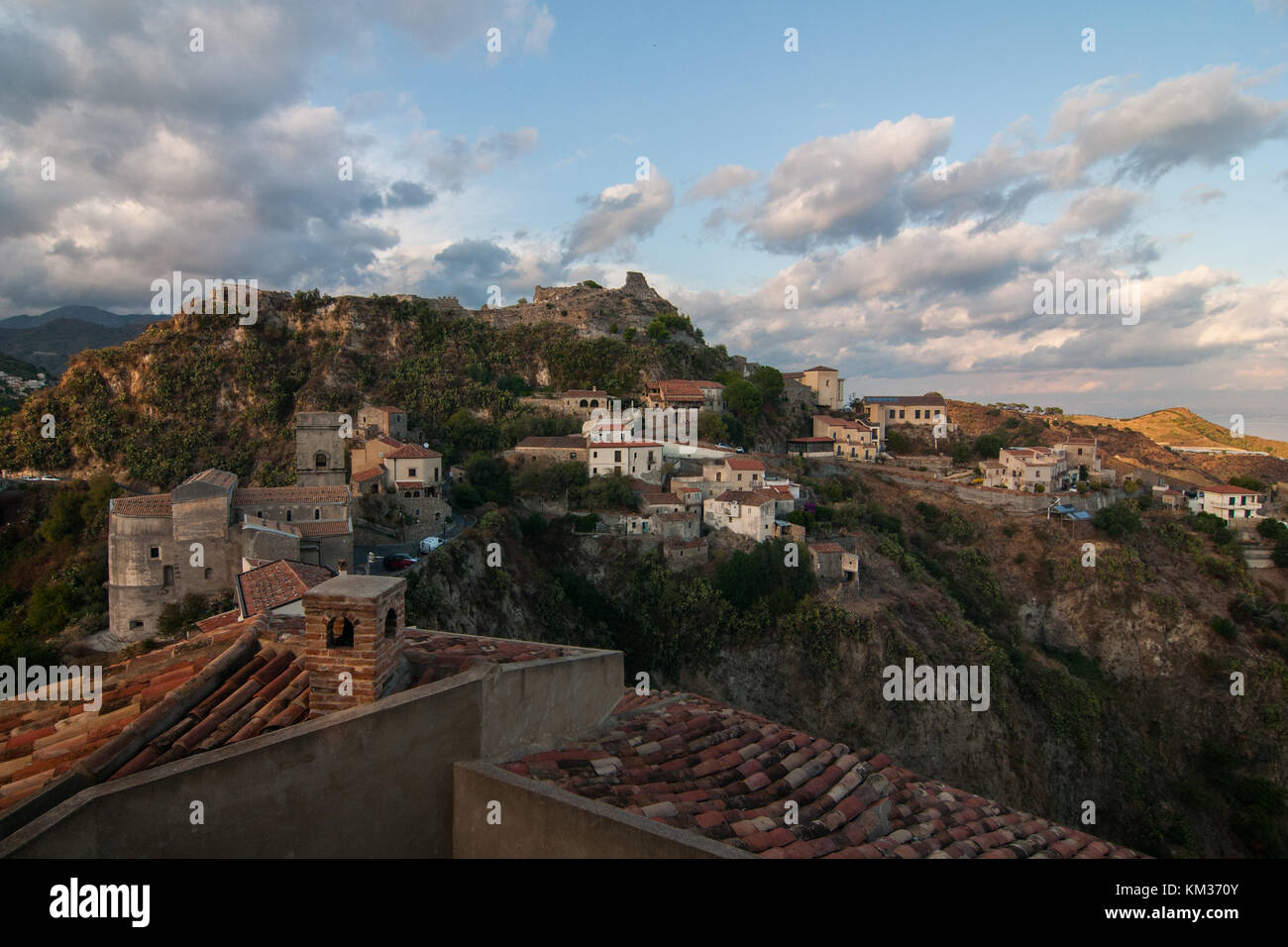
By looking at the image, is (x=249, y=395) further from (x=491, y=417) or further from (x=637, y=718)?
(x=637, y=718)

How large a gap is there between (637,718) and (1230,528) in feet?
177

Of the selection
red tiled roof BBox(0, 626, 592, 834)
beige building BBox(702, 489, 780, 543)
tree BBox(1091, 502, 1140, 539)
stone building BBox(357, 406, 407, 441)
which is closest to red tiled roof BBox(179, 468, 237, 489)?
red tiled roof BBox(0, 626, 592, 834)

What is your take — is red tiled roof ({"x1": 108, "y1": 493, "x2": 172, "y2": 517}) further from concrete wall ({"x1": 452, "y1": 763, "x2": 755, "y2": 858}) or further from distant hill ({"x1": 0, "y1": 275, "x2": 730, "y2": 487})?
distant hill ({"x1": 0, "y1": 275, "x2": 730, "y2": 487})

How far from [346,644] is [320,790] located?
92 centimetres

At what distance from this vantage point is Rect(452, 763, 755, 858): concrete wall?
357 centimetres

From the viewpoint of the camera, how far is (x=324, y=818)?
3736 mm

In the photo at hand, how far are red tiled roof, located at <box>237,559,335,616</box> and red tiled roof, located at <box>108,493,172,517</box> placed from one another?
23.2ft

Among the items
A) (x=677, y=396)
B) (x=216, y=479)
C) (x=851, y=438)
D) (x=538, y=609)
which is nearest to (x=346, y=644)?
(x=216, y=479)

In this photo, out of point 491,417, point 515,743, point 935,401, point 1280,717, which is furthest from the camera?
point 935,401

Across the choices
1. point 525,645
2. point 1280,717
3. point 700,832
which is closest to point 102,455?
point 525,645

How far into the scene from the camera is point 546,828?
3834 millimetres

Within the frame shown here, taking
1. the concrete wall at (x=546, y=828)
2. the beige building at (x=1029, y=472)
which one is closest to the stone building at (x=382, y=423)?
the concrete wall at (x=546, y=828)

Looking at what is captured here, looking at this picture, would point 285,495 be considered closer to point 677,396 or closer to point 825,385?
point 677,396

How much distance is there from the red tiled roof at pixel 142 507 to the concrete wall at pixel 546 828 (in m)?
21.1
